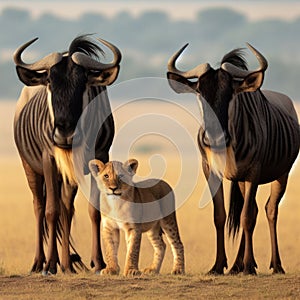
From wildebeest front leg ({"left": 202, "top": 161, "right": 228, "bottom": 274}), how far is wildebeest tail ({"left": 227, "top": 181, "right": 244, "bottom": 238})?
35.8 inches

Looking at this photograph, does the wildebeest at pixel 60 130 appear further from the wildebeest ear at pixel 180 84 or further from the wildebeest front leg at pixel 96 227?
the wildebeest ear at pixel 180 84

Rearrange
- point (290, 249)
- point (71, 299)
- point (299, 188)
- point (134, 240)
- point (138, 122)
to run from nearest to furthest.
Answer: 1. point (71, 299)
2. point (134, 240)
3. point (138, 122)
4. point (290, 249)
5. point (299, 188)

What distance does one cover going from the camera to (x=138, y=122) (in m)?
14.0

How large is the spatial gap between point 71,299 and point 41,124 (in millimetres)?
3074

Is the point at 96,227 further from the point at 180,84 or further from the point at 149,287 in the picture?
the point at 149,287

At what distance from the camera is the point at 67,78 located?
41.3ft

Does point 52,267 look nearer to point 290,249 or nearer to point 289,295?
point 289,295

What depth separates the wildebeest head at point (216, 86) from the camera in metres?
12.4

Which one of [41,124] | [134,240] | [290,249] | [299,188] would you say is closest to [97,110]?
[41,124]

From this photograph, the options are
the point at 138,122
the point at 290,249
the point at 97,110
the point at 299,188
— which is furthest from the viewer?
the point at 299,188

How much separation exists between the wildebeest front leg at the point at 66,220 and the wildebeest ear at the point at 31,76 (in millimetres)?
1212

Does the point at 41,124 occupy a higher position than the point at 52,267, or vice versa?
the point at 41,124

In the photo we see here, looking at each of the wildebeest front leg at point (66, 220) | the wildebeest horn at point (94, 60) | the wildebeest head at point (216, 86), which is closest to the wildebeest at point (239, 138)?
the wildebeest head at point (216, 86)

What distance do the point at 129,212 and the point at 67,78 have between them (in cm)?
160
